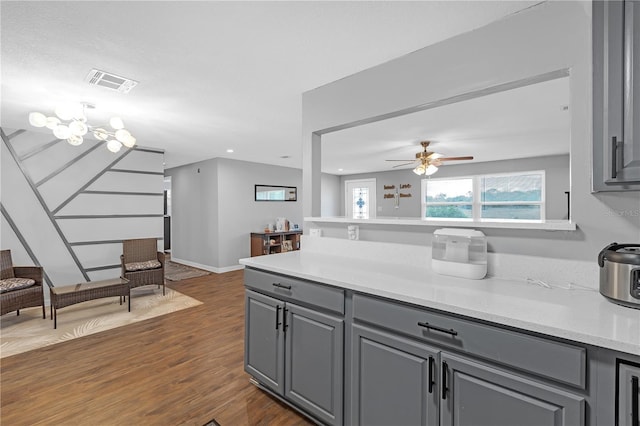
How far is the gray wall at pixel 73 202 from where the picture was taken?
13.0ft

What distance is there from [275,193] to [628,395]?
22.2 ft

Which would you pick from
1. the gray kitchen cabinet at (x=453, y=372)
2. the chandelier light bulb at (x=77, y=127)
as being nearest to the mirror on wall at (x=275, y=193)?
the chandelier light bulb at (x=77, y=127)

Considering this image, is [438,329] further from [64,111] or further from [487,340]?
[64,111]

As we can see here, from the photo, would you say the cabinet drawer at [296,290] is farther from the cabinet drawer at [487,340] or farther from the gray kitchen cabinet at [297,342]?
the cabinet drawer at [487,340]

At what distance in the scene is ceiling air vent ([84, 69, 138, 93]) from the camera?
2.29m

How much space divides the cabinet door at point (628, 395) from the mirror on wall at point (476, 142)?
112 centimetres

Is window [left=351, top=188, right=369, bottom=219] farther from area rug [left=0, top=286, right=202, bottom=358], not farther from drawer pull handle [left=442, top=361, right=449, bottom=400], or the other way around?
drawer pull handle [left=442, top=361, right=449, bottom=400]

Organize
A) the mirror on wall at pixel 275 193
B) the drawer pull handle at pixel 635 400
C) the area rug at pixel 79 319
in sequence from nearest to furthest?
1. the drawer pull handle at pixel 635 400
2. the area rug at pixel 79 319
3. the mirror on wall at pixel 275 193

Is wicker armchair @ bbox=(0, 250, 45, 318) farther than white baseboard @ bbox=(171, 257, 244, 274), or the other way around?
white baseboard @ bbox=(171, 257, 244, 274)

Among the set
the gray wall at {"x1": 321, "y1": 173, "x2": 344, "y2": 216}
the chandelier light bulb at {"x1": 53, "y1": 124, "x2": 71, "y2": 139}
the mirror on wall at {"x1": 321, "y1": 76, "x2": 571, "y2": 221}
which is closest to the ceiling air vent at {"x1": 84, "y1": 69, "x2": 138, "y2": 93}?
the chandelier light bulb at {"x1": 53, "y1": 124, "x2": 71, "y2": 139}

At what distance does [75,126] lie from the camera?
2596 mm

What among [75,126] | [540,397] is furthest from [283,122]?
[540,397]

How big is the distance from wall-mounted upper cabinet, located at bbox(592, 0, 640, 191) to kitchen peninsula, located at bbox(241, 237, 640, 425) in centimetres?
50

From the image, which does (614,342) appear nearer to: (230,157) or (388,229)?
(388,229)
